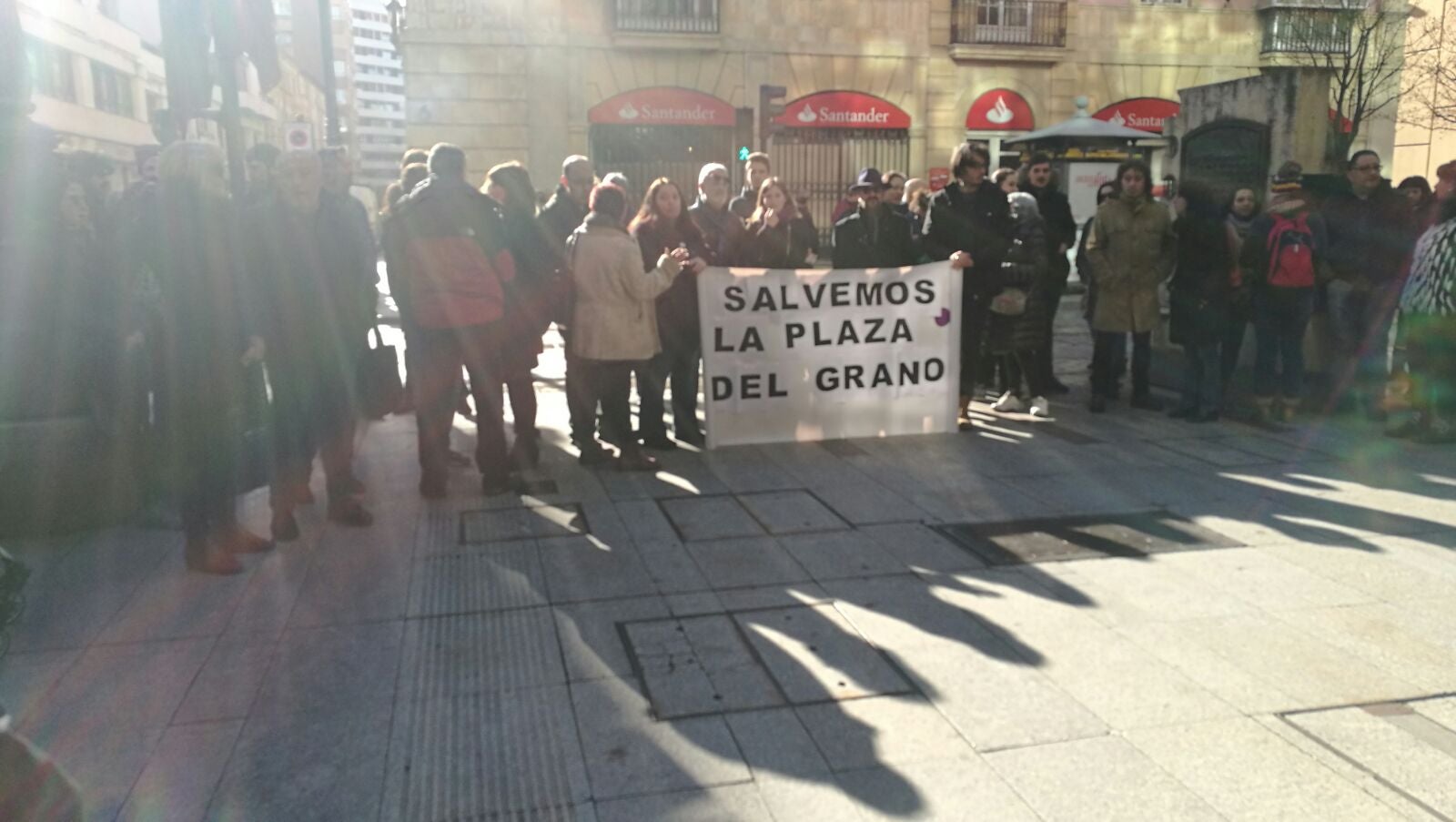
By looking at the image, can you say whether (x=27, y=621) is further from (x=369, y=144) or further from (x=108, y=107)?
(x=369, y=144)

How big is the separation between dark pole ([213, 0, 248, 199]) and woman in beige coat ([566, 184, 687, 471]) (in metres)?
2.22

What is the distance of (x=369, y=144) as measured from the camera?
154875 mm

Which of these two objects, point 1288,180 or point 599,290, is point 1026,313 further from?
point 599,290

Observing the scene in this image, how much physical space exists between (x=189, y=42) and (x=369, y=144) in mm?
157247

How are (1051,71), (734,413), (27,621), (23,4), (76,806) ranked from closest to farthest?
(76,806), (27,621), (734,413), (1051,71), (23,4)

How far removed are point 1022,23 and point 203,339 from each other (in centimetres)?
2412

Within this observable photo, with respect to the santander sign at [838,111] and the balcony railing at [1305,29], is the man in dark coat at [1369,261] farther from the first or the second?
the santander sign at [838,111]

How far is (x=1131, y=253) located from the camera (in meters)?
8.82

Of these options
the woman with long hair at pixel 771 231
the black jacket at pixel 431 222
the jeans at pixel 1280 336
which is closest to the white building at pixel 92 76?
the woman with long hair at pixel 771 231

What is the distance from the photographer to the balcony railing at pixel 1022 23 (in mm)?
25953

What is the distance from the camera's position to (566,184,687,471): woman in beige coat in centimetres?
717

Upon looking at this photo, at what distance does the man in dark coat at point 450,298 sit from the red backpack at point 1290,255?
5519mm

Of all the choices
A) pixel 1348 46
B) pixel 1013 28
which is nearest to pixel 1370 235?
pixel 1348 46

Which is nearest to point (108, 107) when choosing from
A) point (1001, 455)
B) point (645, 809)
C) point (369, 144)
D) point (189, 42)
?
point (189, 42)
